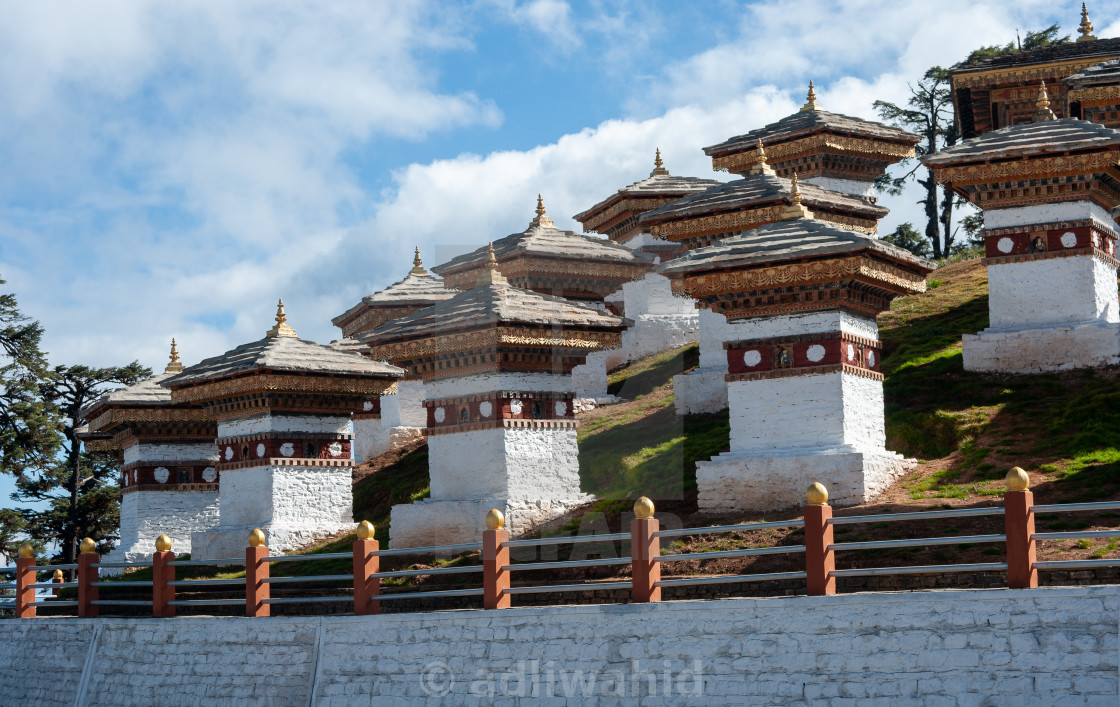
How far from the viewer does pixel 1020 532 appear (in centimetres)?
1176

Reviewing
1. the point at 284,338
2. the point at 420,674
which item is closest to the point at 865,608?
the point at 420,674

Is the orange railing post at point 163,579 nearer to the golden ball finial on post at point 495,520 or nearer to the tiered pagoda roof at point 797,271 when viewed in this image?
the golden ball finial on post at point 495,520

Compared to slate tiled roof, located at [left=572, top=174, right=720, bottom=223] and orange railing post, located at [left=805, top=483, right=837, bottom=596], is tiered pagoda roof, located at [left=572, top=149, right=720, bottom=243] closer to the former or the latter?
slate tiled roof, located at [left=572, top=174, right=720, bottom=223]

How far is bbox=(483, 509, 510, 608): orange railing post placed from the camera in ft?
47.7

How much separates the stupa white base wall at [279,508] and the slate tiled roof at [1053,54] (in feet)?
69.0

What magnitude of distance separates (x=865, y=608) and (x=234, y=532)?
14.1 m

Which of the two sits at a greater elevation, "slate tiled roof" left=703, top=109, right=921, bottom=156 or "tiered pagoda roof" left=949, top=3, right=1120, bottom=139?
"tiered pagoda roof" left=949, top=3, right=1120, bottom=139

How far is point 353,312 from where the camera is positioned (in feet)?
116

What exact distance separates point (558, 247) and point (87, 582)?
14.8 m

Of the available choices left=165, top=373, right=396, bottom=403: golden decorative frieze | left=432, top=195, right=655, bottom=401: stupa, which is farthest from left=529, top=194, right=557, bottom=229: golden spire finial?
left=165, top=373, right=396, bottom=403: golden decorative frieze

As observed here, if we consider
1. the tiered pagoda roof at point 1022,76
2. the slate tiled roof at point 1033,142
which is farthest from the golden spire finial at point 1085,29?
the slate tiled roof at point 1033,142

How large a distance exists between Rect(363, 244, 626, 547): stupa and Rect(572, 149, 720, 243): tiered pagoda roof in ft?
47.0

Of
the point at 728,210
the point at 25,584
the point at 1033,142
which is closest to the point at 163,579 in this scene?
the point at 25,584

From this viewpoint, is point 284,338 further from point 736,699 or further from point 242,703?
point 736,699
